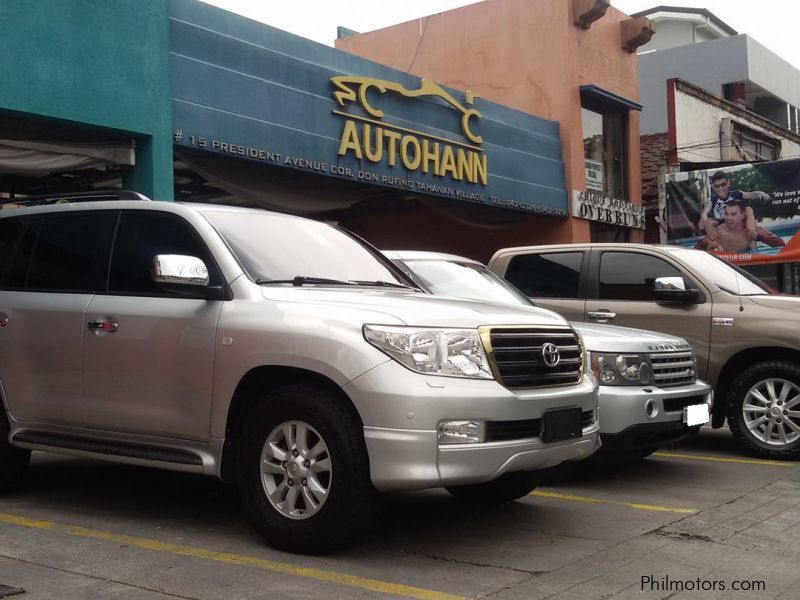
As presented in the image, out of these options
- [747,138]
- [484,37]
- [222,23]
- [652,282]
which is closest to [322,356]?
[652,282]

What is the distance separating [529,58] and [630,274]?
39.7 ft

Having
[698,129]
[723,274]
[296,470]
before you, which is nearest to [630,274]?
[723,274]

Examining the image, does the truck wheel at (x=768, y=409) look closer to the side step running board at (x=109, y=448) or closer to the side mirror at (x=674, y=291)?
the side mirror at (x=674, y=291)

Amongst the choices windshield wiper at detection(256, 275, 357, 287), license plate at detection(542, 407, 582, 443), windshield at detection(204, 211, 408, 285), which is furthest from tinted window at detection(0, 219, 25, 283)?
license plate at detection(542, 407, 582, 443)

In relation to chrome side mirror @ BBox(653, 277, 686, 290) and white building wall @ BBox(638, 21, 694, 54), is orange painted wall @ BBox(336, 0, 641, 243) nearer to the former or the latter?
chrome side mirror @ BBox(653, 277, 686, 290)

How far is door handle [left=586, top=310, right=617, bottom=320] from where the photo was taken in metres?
8.98

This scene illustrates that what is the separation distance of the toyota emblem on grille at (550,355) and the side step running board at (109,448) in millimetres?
1892

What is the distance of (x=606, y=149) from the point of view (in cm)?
2202

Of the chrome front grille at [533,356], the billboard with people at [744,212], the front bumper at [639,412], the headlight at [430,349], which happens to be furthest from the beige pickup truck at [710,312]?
the billboard with people at [744,212]

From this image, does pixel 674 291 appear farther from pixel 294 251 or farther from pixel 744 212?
pixel 744 212

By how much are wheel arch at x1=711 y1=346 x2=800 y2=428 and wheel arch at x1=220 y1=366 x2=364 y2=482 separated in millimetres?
4952

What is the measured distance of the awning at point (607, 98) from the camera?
795 inches

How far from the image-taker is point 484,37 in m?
20.7

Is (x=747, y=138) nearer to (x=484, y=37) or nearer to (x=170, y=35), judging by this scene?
(x=484, y=37)
